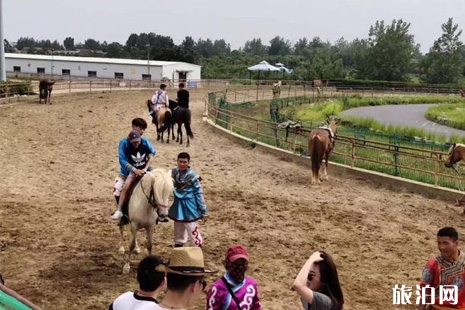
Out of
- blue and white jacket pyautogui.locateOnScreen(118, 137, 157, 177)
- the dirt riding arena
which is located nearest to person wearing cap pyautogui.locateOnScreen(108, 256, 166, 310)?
the dirt riding arena

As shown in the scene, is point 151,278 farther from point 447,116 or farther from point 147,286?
point 447,116

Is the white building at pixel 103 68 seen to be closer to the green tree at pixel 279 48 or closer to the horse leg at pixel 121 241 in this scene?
the horse leg at pixel 121 241

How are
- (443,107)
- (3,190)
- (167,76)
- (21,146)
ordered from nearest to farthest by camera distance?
(3,190) < (21,146) < (443,107) < (167,76)

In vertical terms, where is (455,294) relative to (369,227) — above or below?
above

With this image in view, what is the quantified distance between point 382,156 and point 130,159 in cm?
980

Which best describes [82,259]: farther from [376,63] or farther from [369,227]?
[376,63]

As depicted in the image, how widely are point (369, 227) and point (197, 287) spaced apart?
286 inches

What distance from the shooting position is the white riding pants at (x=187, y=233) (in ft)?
23.4

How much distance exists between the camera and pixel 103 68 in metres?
53.4

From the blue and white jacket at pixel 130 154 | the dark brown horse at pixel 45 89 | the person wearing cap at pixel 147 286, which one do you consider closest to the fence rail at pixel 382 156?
the blue and white jacket at pixel 130 154

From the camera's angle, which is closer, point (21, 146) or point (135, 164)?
point (135, 164)

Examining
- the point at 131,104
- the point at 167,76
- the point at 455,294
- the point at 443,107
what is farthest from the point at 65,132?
the point at 167,76

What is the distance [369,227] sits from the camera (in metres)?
9.63

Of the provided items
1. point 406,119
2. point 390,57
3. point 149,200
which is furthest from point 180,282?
point 390,57
